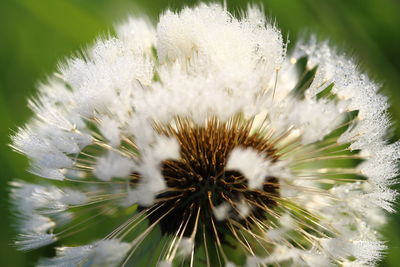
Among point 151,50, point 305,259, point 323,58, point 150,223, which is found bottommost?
point 305,259

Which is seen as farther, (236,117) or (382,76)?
(382,76)

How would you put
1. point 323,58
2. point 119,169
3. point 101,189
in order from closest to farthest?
1. point 119,169
2. point 101,189
3. point 323,58

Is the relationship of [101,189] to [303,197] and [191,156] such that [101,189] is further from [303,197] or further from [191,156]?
[303,197]

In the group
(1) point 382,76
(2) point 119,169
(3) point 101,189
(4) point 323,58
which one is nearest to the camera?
(2) point 119,169

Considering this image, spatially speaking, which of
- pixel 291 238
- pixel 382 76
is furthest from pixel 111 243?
pixel 382 76

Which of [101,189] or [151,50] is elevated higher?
[151,50]

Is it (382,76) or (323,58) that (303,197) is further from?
(382,76)

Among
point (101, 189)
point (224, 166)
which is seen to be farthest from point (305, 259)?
point (101, 189)
